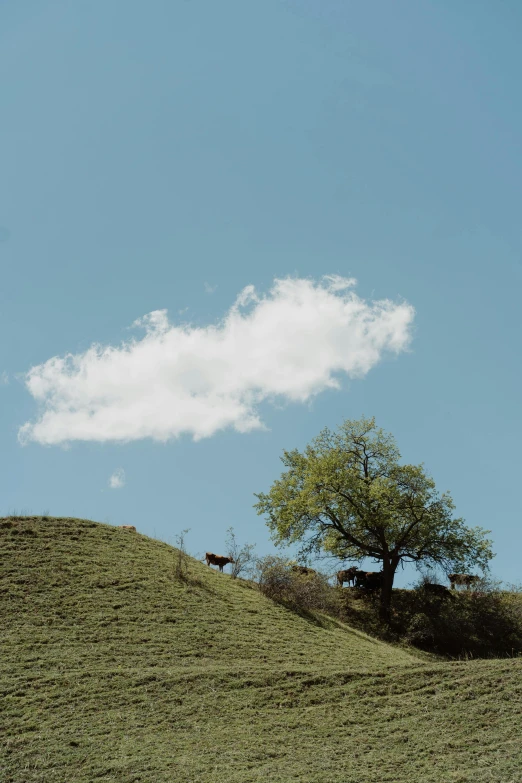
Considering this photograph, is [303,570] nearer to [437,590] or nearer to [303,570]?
[303,570]

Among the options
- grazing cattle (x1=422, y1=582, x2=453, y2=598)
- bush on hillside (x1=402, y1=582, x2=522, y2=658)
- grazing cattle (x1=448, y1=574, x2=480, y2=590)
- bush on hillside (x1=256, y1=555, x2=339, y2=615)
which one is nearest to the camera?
bush on hillside (x1=256, y1=555, x2=339, y2=615)

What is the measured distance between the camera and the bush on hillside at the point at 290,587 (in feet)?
102

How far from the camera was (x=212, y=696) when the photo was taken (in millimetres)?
16859

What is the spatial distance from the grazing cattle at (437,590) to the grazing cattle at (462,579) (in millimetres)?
2109

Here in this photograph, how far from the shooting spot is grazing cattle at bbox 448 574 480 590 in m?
40.2

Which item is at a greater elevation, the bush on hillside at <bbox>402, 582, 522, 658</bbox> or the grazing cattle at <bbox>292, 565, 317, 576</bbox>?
the grazing cattle at <bbox>292, 565, 317, 576</bbox>

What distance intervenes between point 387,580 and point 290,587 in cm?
843

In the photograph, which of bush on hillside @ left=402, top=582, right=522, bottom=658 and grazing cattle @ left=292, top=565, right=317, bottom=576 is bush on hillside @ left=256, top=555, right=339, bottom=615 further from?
bush on hillside @ left=402, top=582, right=522, bottom=658

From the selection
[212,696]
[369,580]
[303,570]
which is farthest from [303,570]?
[212,696]

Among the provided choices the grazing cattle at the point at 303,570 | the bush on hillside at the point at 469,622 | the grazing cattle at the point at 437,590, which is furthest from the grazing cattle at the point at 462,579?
the grazing cattle at the point at 303,570

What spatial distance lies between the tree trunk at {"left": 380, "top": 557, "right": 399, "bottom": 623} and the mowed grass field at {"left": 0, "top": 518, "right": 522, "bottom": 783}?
9.46 meters

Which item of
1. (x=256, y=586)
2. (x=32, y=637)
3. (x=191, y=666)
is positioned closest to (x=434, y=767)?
(x=191, y=666)

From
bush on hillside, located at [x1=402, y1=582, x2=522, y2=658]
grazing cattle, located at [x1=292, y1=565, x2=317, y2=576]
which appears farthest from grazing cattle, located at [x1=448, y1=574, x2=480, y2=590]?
grazing cattle, located at [x1=292, y1=565, x2=317, y2=576]

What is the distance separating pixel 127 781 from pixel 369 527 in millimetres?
26199
